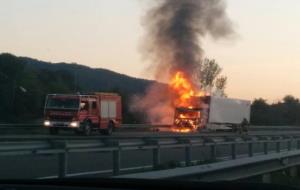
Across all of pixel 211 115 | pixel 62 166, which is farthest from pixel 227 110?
pixel 62 166

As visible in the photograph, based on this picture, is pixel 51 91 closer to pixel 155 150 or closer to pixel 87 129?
pixel 87 129

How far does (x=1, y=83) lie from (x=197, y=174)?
92.4 metres

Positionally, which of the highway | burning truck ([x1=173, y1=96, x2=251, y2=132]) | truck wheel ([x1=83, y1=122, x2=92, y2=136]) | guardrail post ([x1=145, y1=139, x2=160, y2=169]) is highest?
burning truck ([x1=173, y1=96, x2=251, y2=132])

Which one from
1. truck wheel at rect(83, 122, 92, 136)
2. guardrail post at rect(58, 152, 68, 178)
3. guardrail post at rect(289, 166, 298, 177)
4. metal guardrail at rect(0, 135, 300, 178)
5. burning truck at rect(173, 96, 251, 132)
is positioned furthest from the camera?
burning truck at rect(173, 96, 251, 132)

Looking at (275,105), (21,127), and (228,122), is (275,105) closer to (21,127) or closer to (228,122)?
(228,122)

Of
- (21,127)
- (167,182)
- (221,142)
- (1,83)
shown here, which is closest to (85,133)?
(21,127)

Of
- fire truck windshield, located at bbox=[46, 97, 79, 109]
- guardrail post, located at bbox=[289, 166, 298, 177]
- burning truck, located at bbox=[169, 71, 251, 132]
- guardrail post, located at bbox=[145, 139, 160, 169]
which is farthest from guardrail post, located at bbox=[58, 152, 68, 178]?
burning truck, located at bbox=[169, 71, 251, 132]

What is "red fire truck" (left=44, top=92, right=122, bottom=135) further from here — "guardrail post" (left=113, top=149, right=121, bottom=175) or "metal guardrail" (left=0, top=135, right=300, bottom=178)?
"guardrail post" (left=113, top=149, right=121, bottom=175)

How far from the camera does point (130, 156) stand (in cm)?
2077

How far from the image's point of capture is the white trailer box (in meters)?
57.3

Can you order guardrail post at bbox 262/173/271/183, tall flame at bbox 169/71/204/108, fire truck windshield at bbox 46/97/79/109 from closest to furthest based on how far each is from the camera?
guardrail post at bbox 262/173/271/183
fire truck windshield at bbox 46/97/79/109
tall flame at bbox 169/71/204/108

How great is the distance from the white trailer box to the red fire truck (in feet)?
44.0

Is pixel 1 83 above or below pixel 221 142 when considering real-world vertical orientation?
above

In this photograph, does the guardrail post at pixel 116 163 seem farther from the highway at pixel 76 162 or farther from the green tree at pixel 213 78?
the green tree at pixel 213 78
